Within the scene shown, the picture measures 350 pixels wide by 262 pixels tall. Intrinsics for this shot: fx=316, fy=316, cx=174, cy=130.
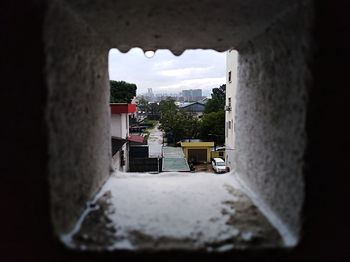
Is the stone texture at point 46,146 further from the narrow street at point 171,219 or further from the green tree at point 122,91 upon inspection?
the green tree at point 122,91

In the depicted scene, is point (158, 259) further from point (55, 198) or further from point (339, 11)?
point (339, 11)

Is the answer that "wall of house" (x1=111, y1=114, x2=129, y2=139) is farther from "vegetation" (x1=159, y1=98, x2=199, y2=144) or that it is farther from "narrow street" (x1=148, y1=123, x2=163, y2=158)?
"vegetation" (x1=159, y1=98, x2=199, y2=144)

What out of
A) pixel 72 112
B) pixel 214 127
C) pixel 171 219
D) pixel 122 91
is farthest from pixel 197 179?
pixel 214 127

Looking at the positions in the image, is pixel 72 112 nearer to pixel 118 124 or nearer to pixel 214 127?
pixel 118 124

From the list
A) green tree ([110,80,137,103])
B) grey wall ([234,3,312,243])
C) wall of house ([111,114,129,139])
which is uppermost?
green tree ([110,80,137,103])

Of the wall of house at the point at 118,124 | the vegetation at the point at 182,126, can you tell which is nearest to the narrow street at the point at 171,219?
the wall of house at the point at 118,124

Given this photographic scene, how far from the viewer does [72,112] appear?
1.01 m

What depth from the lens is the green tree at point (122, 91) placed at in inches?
385

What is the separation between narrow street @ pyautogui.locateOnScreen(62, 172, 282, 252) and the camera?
0.90m

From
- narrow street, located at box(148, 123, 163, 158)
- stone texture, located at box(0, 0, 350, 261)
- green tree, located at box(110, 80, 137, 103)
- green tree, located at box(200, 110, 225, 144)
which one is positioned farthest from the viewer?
green tree, located at box(200, 110, 225, 144)

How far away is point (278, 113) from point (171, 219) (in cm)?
50

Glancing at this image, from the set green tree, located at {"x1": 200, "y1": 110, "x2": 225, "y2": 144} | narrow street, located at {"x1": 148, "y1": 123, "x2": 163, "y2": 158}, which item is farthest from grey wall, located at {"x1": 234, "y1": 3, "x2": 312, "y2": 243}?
green tree, located at {"x1": 200, "y1": 110, "x2": 225, "y2": 144}

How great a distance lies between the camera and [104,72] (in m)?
1.43

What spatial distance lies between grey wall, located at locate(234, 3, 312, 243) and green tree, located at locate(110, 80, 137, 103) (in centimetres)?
852
